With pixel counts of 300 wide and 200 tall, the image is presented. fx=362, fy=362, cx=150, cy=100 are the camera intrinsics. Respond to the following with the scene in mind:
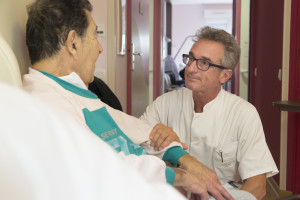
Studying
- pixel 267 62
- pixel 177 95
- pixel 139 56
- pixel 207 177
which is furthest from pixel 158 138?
pixel 139 56

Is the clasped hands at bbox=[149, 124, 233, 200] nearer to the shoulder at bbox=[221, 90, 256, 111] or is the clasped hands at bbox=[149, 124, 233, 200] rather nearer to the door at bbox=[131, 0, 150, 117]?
the shoulder at bbox=[221, 90, 256, 111]

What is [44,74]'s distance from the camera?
1099mm

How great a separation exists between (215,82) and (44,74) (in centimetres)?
99

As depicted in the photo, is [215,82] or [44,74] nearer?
[44,74]

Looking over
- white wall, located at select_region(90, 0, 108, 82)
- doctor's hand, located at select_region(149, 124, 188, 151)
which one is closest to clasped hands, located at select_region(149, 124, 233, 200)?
doctor's hand, located at select_region(149, 124, 188, 151)

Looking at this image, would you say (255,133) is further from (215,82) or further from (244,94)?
(244,94)

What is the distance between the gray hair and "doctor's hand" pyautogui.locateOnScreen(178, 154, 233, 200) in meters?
0.72

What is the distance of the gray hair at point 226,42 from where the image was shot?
6.00ft

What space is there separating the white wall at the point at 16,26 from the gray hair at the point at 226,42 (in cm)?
90

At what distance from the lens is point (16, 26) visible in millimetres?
1158

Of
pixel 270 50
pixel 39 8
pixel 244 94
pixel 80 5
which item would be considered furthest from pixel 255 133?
pixel 244 94

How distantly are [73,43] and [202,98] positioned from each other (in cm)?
83

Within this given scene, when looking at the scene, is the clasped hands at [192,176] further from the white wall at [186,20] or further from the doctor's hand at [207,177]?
the white wall at [186,20]

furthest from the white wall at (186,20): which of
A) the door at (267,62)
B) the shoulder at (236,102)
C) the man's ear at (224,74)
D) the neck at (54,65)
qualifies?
the neck at (54,65)
